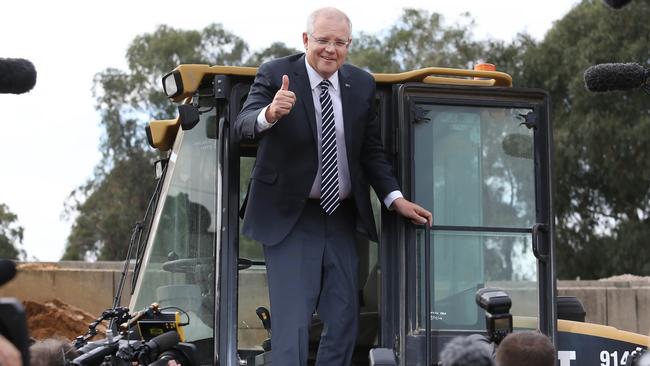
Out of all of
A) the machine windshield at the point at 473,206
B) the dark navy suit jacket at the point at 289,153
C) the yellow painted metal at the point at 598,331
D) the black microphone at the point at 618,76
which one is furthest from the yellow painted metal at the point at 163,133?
the black microphone at the point at 618,76

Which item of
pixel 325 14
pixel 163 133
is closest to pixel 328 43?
pixel 325 14

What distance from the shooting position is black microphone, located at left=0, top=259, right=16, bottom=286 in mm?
3467

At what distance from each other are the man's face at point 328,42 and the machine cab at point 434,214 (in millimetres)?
397

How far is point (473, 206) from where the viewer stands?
6.64 meters

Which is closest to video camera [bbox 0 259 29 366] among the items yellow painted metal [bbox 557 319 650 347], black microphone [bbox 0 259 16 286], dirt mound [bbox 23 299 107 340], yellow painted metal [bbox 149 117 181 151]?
black microphone [bbox 0 259 16 286]

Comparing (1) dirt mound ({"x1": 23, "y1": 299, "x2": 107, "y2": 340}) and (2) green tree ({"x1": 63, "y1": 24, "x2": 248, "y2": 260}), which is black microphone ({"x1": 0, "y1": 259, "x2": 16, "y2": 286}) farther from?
(2) green tree ({"x1": 63, "y1": 24, "x2": 248, "y2": 260})

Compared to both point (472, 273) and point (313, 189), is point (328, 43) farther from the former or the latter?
point (472, 273)

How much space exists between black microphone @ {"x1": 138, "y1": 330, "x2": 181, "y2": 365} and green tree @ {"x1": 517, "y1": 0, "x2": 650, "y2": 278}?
21.8 m

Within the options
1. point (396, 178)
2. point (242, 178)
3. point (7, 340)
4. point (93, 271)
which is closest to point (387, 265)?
point (396, 178)

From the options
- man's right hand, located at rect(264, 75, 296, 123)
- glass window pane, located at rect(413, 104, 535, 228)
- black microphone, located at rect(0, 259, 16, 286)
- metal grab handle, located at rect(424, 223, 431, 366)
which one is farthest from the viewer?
glass window pane, located at rect(413, 104, 535, 228)

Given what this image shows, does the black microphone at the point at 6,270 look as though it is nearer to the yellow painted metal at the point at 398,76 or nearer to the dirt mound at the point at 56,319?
the yellow painted metal at the point at 398,76

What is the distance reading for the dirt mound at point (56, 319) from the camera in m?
16.8

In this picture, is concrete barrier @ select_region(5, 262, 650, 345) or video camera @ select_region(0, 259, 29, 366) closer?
video camera @ select_region(0, 259, 29, 366)

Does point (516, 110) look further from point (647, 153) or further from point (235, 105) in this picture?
point (647, 153)
